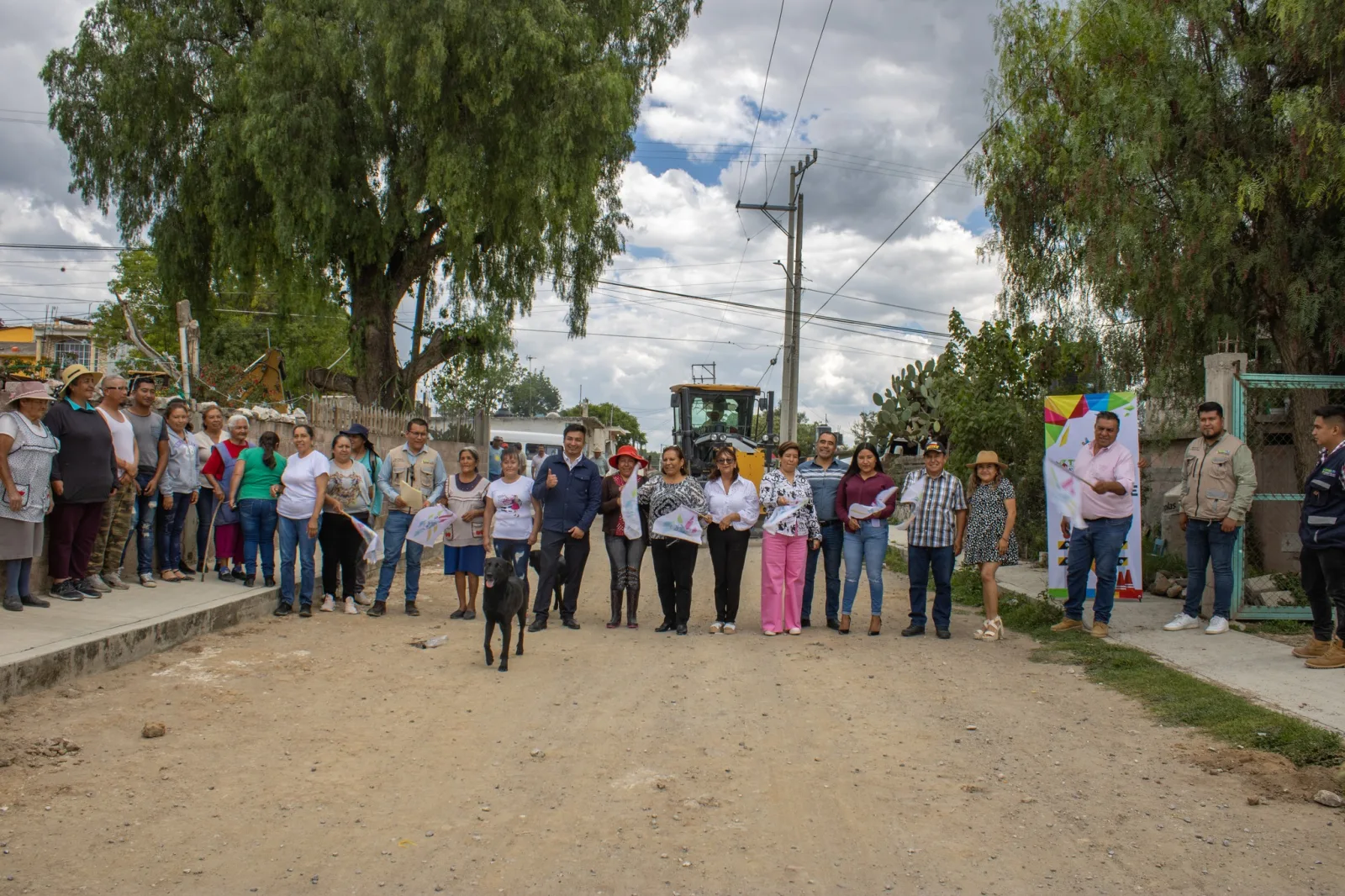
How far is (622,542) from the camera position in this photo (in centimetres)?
980

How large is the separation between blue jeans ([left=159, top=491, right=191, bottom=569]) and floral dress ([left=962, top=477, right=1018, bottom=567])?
702 centimetres

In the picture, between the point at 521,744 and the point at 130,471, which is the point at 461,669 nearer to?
the point at 521,744

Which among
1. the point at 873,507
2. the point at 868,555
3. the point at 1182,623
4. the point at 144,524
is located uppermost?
the point at 873,507

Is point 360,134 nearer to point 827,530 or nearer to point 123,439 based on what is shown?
point 123,439

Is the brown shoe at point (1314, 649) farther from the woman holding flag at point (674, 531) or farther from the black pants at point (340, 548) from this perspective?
the black pants at point (340, 548)

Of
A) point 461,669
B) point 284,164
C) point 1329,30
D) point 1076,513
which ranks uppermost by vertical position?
point 284,164

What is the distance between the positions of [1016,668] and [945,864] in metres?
4.32

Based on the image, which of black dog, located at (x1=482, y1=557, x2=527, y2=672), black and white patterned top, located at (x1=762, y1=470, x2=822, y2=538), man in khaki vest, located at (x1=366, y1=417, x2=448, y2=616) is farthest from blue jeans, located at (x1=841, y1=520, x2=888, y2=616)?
man in khaki vest, located at (x1=366, y1=417, x2=448, y2=616)

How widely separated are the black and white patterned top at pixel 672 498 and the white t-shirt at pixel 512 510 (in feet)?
3.54

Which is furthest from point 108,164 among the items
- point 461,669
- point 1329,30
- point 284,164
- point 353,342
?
point 1329,30

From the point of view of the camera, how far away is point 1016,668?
26.1ft

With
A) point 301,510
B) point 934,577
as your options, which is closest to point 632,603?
point 934,577

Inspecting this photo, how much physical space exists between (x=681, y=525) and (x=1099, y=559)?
11.9 ft

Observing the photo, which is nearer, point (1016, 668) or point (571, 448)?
point (1016, 668)
